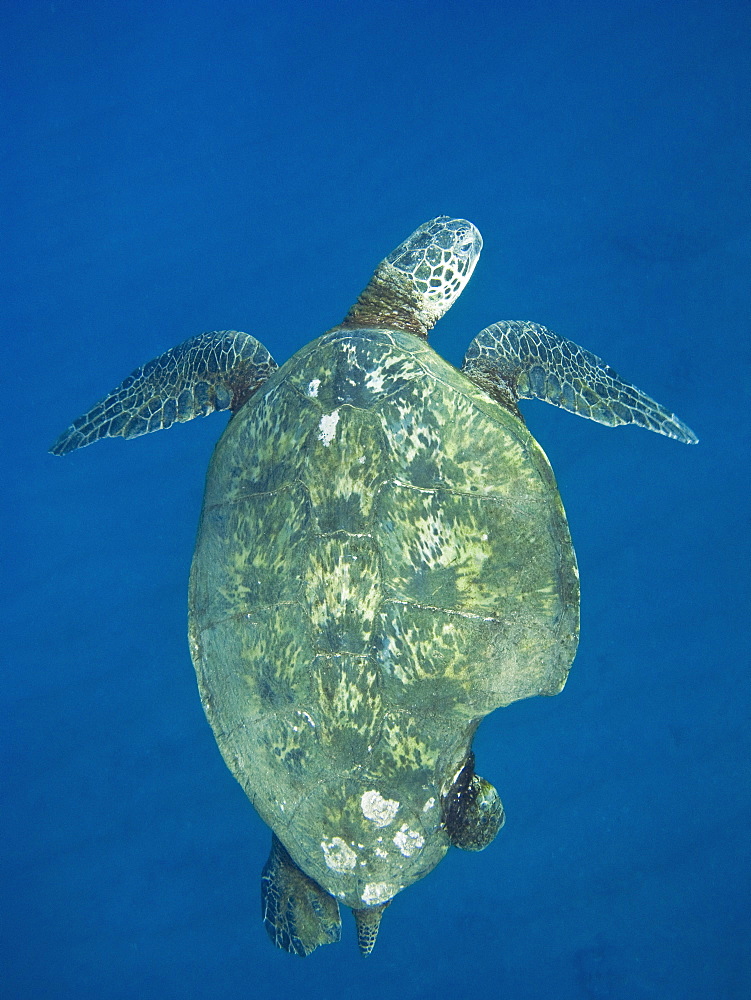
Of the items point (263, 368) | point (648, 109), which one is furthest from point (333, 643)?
point (648, 109)

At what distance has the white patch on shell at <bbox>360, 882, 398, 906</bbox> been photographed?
2.51 meters

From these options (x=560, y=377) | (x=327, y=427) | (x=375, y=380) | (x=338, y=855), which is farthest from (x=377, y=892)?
(x=560, y=377)

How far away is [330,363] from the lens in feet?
8.48

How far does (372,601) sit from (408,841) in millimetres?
966

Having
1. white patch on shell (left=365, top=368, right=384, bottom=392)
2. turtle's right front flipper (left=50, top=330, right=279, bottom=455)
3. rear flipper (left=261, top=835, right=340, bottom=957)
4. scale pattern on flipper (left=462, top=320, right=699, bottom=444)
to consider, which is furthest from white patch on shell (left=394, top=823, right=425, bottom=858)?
turtle's right front flipper (left=50, top=330, right=279, bottom=455)

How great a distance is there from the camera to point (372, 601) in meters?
2.32

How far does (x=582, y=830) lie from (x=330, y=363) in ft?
13.2

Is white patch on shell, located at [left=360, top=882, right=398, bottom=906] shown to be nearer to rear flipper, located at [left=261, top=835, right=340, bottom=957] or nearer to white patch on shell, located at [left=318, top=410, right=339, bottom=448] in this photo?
rear flipper, located at [left=261, top=835, right=340, bottom=957]

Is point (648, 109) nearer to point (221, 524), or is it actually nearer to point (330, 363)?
point (330, 363)

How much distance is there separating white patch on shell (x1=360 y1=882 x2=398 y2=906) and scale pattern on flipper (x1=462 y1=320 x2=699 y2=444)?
7.74 ft

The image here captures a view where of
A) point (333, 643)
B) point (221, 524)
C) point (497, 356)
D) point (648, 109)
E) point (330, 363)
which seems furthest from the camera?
point (648, 109)

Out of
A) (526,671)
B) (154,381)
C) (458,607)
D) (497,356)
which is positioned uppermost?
(154,381)

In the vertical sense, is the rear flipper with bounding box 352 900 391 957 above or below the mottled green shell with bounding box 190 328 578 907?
below

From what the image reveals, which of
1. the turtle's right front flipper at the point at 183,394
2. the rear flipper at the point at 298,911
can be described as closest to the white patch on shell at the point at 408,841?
the rear flipper at the point at 298,911
